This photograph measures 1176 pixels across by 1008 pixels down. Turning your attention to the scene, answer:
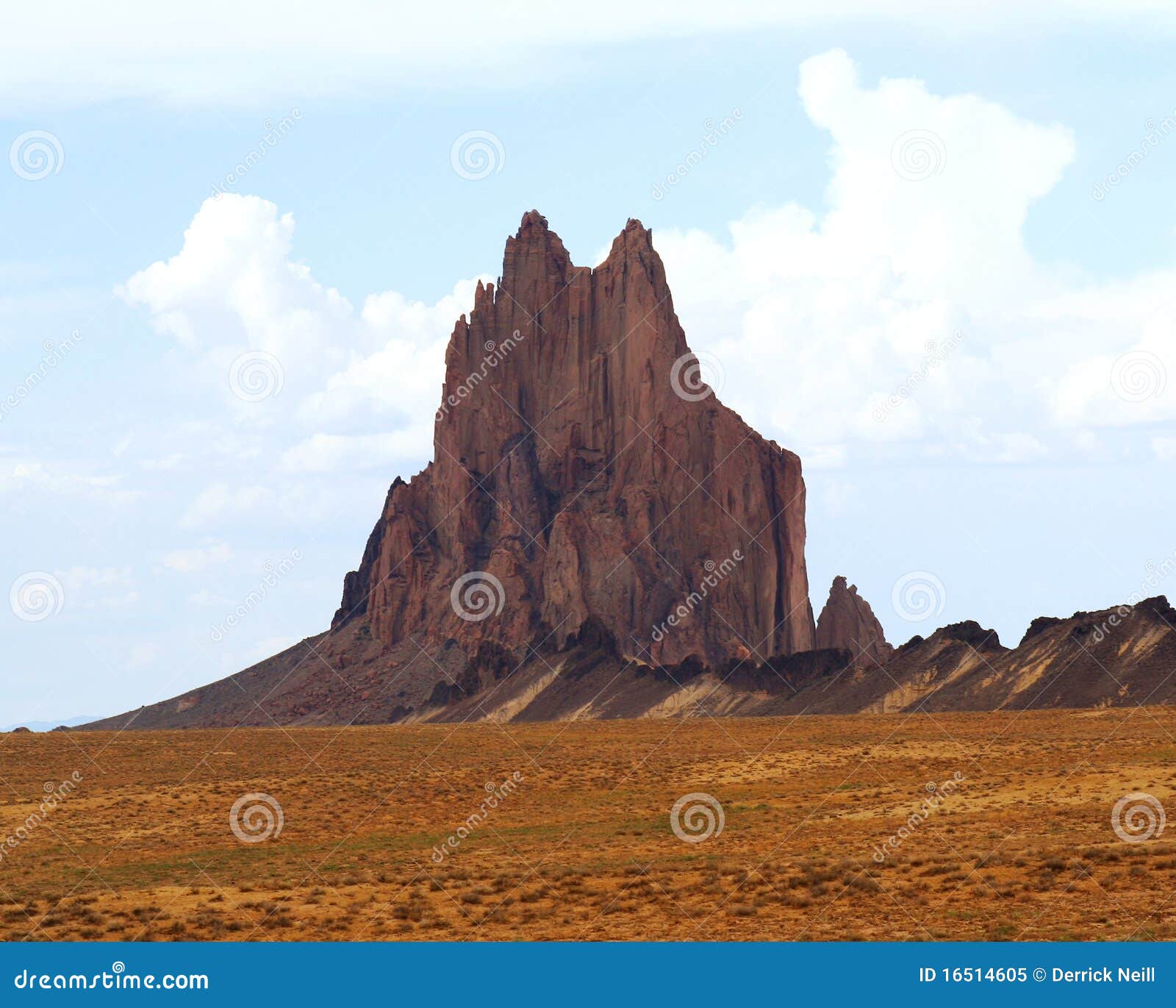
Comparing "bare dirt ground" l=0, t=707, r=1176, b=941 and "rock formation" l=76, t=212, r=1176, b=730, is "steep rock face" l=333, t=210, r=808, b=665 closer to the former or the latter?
"rock formation" l=76, t=212, r=1176, b=730

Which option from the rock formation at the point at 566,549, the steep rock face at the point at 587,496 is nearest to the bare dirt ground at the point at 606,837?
the rock formation at the point at 566,549

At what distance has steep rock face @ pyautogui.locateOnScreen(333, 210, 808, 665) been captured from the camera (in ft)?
486

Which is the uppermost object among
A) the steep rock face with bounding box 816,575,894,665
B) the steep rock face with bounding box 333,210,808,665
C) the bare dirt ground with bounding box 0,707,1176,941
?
the steep rock face with bounding box 333,210,808,665

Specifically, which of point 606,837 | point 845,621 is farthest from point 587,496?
point 606,837

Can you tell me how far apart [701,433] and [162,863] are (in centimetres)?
11912

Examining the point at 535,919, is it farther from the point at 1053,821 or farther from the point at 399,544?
the point at 399,544

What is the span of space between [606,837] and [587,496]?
375ft

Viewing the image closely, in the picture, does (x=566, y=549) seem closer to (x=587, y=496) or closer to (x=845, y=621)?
(x=587, y=496)

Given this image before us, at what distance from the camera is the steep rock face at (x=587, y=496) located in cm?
14800

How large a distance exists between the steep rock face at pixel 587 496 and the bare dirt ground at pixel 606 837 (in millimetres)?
71009

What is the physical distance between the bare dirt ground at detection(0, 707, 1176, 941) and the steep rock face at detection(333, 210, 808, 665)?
71.0m

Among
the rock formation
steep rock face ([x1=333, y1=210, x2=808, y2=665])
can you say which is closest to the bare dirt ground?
the rock formation

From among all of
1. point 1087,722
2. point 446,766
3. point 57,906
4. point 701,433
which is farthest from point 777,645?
point 57,906

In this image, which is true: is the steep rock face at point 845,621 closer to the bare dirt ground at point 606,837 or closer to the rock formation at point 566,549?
the rock formation at point 566,549
